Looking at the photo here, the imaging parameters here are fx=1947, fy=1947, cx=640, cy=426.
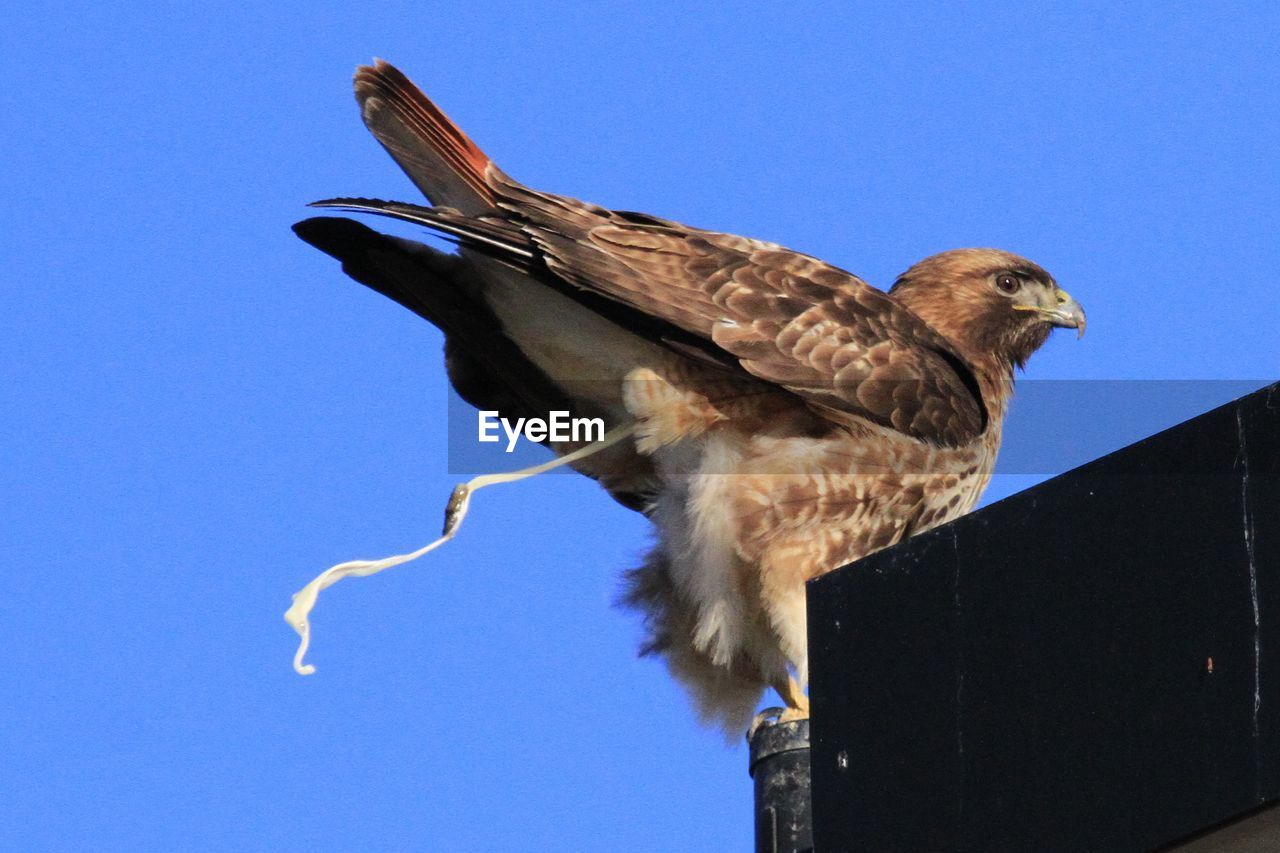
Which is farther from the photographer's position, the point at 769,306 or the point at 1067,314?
the point at 1067,314

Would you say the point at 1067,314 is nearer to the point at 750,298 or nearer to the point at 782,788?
the point at 750,298

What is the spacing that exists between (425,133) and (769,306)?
1191mm

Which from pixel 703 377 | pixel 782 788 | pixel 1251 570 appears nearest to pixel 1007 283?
pixel 703 377

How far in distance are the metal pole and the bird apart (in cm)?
117

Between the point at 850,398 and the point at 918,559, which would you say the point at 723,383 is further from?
the point at 918,559

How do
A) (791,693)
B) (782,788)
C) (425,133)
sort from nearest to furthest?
(782,788)
(425,133)
(791,693)

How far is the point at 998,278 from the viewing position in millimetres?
7395

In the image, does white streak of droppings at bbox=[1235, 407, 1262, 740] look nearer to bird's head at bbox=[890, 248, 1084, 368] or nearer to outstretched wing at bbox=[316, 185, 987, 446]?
outstretched wing at bbox=[316, 185, 987, 446]

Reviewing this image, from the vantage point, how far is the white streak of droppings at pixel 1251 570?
127 inches

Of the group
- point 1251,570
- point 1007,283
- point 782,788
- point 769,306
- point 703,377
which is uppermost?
point 1007,283

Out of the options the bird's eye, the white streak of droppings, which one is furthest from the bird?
the white streak of droppings

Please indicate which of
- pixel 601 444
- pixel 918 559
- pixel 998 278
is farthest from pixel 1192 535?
pixel 998 278

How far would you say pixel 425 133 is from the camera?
235 inches

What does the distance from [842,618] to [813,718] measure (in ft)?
0.71
